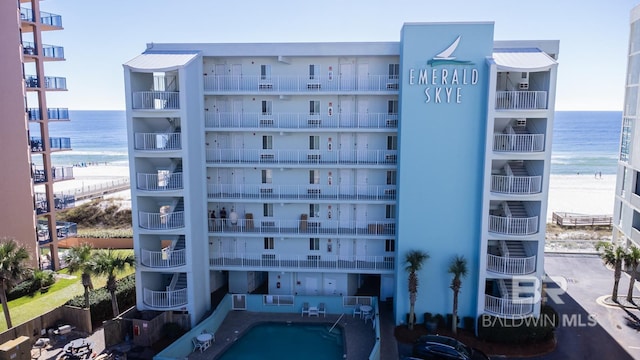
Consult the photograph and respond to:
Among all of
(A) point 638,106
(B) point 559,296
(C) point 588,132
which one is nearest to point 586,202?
Answer: (A) point 638,106

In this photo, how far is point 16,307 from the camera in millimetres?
26688

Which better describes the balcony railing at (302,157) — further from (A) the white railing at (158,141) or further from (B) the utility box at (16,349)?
(B) the utility box at (16,349)

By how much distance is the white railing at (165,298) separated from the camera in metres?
24.7

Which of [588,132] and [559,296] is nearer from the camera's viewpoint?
[559,296]

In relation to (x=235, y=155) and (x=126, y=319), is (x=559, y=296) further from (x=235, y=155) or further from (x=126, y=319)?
(x=126, y=319)

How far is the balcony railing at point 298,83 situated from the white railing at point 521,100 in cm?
578

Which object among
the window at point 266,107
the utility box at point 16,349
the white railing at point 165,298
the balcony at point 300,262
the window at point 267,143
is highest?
the window at point 266,107

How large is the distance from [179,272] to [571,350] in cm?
2090

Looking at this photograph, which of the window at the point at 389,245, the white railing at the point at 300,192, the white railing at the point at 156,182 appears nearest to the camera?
the white railing at the point at 156,182

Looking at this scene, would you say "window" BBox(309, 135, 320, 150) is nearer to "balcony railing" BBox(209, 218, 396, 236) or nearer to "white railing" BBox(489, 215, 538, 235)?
"balcony railing" BBox(209, 218, 396, 236)

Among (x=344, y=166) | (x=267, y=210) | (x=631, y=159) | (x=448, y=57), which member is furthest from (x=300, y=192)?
(x=631, y=159)

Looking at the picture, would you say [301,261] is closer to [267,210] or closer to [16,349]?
[267,210]

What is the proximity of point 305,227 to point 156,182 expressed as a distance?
29.7 feet

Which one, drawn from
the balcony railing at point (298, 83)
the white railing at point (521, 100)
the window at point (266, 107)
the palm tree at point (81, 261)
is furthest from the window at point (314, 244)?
the white railing at point (521, 100)
